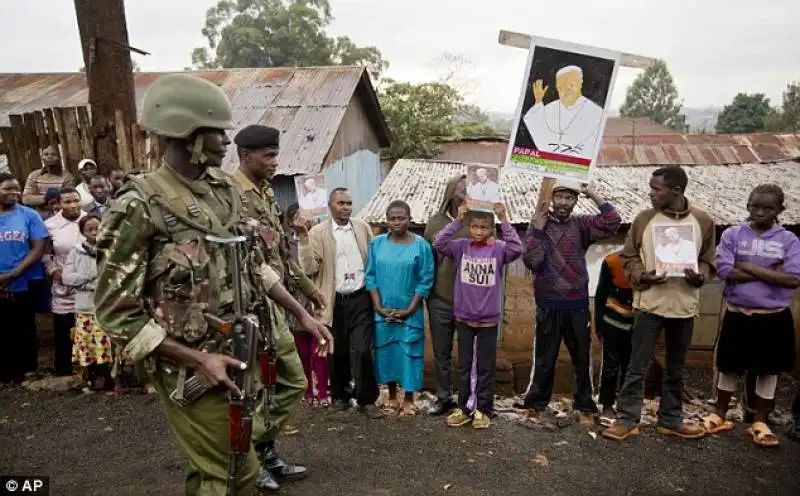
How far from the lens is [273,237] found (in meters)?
2.94

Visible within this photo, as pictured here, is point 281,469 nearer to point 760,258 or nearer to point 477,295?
point 477,295

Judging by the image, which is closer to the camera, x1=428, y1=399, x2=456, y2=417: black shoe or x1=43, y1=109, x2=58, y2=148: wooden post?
x1=428, y1=399, x2=456, y2=417: black shoe

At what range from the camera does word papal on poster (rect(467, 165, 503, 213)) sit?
4371 millimetres

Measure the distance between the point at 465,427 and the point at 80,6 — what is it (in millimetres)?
5625

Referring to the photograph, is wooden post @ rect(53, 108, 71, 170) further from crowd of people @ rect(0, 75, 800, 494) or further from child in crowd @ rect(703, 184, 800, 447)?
child in crowd @ rect(703, 184, 800, 447)

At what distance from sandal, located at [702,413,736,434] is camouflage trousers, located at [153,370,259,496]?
12.4 feet

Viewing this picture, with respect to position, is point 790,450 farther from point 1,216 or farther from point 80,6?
point 80,6

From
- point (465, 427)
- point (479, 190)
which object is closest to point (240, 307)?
point (479, 190)

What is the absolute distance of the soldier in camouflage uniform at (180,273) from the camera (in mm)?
2209

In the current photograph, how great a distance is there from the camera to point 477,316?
4652 mm

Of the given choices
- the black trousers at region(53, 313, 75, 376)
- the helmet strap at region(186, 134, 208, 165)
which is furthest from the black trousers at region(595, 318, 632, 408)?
the black trousers at region(53, 313, 75, 376)

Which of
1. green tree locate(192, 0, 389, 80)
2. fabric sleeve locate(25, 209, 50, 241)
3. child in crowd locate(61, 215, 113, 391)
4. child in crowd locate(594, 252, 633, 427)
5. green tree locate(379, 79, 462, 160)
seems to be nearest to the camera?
child in crowd locate(594, 252, 633, 427)

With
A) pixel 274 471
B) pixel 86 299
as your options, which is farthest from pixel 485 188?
pixel 86 299

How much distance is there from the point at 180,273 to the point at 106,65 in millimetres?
4818
